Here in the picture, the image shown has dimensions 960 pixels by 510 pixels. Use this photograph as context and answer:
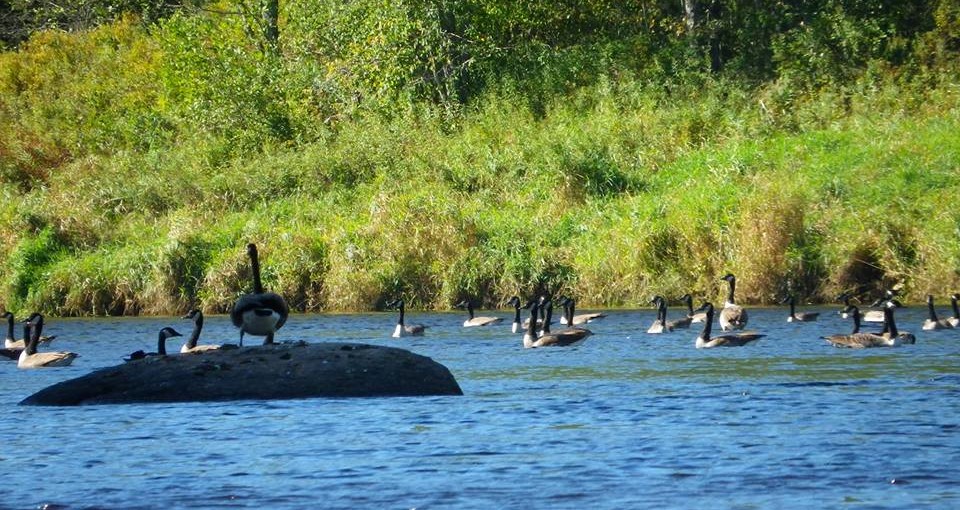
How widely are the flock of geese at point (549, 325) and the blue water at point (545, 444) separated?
1.93 metres

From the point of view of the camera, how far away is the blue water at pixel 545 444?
12.2 meters

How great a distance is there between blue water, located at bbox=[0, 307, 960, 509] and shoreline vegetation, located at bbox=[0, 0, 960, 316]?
1238 centimetres

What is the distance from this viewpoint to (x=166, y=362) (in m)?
17.9

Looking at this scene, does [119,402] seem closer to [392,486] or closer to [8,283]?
[392,486]

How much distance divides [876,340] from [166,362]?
1176 centimetres

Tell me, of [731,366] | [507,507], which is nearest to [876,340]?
[731,366]

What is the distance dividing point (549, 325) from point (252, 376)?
1212 cm

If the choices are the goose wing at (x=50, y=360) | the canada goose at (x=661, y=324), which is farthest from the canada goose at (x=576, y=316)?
the goose wing at (x=50, y=360)

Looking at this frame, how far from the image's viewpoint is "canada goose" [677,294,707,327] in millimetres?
31672

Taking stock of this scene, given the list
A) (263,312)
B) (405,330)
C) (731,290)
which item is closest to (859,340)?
(731,290)

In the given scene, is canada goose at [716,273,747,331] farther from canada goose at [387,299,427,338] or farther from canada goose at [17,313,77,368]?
canada goose at [17,313,77,368]

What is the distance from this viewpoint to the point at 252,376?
1759 cm

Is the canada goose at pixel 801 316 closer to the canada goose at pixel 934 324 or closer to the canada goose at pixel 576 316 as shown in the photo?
the canada goose at pixel 934 324

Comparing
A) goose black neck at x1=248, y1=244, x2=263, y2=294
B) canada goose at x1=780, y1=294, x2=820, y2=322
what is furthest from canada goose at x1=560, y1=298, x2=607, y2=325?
goose black neck at x1=248, y1=244, x2=263, y2=294
